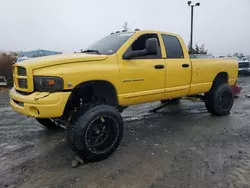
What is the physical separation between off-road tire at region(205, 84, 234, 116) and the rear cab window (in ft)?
5.10

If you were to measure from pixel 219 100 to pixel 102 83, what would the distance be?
355 cm

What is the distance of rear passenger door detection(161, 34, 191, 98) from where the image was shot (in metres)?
4.72

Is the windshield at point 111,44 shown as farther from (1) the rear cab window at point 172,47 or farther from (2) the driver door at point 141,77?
(1) the rear cab window at point 172,47

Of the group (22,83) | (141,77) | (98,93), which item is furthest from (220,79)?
(22,83)

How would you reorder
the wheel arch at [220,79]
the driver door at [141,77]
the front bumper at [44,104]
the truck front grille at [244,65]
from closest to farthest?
the front bumper at [44,104] → the driver door at [141,77] → the wheel arch at [220,79] → the truck front grille at [244,65]

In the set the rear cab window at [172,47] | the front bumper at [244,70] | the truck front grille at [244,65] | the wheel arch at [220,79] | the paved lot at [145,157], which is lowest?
the front bumper at [244,70]

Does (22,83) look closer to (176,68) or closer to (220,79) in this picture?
(176,68)

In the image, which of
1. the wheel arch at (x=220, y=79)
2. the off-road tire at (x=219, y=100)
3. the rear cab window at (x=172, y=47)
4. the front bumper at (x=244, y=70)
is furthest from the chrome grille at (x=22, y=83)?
the front bumper at (x=244, y=70)

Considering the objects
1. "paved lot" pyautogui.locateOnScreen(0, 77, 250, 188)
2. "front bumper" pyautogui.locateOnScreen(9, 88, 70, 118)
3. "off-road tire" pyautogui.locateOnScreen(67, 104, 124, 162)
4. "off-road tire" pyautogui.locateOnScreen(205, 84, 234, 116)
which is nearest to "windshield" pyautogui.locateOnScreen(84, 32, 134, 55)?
"off-road tire" pyautogui.locateOnScreen(67, 104, 124, 162)

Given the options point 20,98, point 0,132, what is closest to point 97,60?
point 20,98

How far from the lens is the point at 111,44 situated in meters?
4.34

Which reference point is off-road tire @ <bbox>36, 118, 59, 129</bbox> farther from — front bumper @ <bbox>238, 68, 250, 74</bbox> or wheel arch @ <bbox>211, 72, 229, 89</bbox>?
front bumper @ <bbox>238, 68, 250, 74</bbox>

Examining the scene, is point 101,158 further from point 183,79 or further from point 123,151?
point 183,79

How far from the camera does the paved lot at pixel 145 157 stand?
300 centimetres
